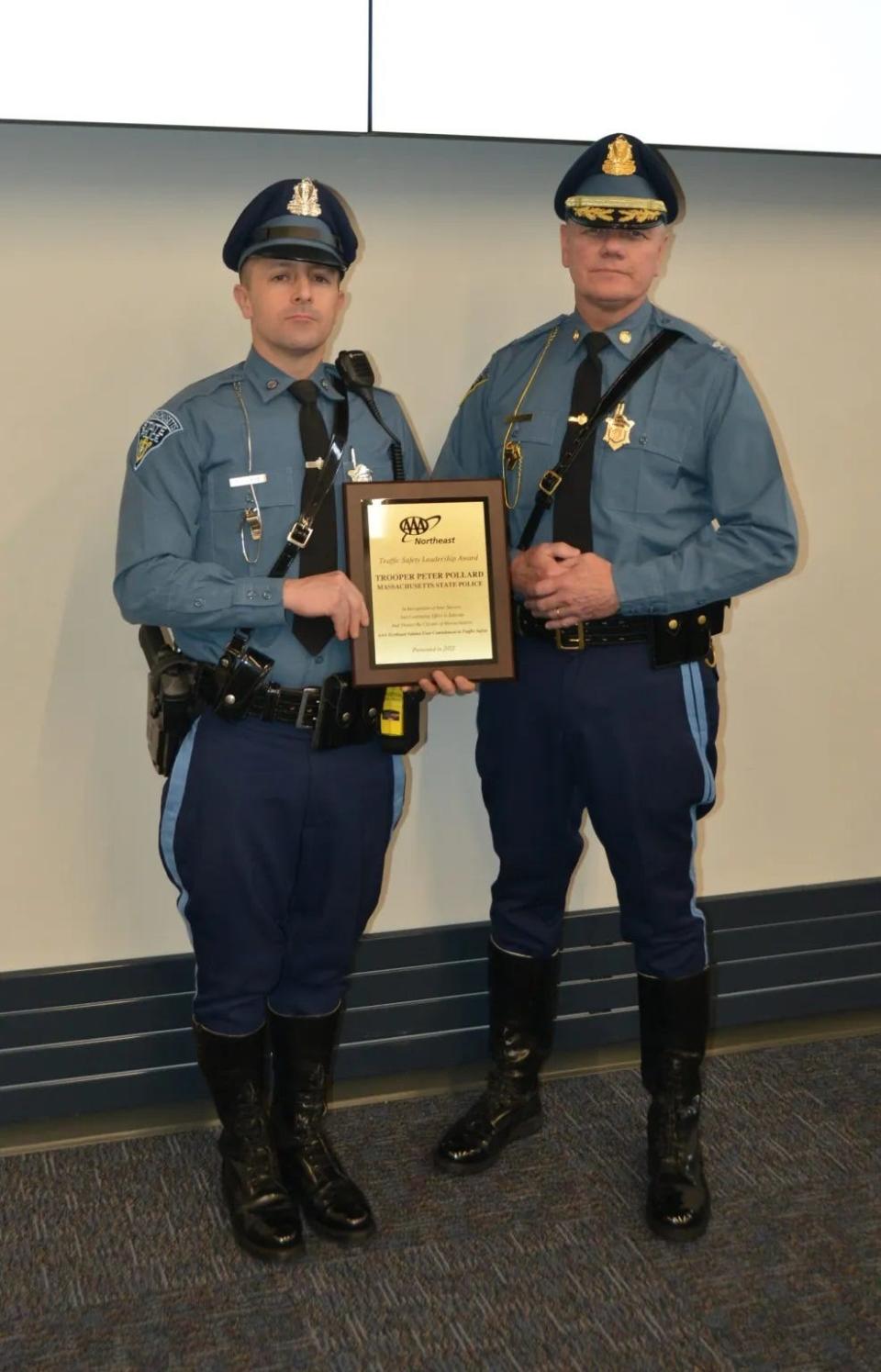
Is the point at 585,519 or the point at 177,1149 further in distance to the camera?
the point at 177,1149

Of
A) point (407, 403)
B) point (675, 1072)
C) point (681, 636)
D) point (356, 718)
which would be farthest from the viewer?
point (407, 403)

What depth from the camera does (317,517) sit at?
2139 millimetres

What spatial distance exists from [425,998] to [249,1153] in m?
0.66

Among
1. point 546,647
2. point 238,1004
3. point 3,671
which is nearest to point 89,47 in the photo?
point 3,671

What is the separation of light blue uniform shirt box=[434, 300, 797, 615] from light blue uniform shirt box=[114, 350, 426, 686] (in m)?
0.36

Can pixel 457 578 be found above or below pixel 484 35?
below

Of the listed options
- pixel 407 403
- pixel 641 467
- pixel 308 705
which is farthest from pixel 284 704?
pixel 407 403

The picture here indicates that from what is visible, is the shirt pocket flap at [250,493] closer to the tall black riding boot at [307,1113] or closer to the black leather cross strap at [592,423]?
the black leather cross strap at [592,423]

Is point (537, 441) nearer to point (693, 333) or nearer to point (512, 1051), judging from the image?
point (693, 333)

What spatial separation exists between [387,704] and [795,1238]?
3.65ft

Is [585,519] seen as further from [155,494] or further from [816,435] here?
[816,435]

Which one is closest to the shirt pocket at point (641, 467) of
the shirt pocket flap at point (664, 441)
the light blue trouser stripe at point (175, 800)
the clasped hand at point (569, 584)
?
the shirt pocket flap at point (664, 441)

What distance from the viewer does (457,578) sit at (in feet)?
7.11

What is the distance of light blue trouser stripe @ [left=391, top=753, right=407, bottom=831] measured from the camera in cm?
230
